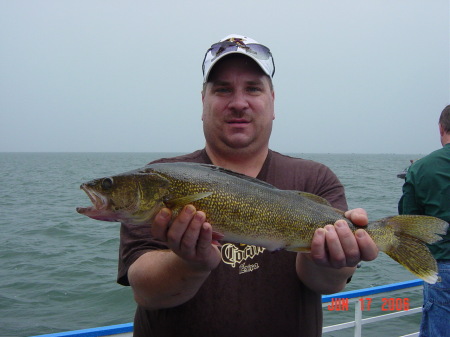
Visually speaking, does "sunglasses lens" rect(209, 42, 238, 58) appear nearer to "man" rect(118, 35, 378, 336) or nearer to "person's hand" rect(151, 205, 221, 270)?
"man" rect(118, 35, 378, 336)

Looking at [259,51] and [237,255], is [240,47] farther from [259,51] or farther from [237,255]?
[237,255]

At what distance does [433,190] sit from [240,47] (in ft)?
10.1

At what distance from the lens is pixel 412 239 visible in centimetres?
298

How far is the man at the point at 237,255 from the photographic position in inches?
101

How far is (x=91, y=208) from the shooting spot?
2.69 meters

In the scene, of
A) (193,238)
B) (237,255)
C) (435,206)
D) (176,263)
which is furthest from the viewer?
(435,206)

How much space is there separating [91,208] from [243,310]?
4.28ft

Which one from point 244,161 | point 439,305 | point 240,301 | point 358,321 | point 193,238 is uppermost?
point 244,161

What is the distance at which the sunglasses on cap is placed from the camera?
312 cm

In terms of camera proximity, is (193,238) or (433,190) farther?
(433,190)

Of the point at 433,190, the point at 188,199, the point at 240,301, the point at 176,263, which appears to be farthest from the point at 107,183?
the point at 433,190

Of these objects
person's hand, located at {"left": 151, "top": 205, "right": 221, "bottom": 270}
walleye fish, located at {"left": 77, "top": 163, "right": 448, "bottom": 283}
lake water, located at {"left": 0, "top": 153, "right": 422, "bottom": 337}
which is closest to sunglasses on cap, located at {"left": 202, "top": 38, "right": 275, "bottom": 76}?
walleye fish, located at {"left": 77, "top": 163, "right": 448, "bottom": 283}

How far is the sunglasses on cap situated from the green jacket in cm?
A: 270

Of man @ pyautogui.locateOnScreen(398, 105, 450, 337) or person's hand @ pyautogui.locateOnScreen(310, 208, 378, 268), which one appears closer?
person's hand @ pyautogui.locateOnScreen(310, 208, 378, 268)
